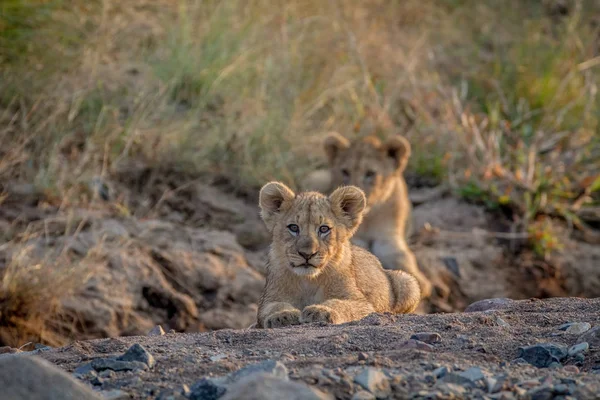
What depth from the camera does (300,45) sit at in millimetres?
13242

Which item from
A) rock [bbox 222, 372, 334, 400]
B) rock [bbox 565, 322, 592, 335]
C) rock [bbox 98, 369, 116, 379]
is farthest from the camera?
rock [bbox 565, 322, 592, 335]

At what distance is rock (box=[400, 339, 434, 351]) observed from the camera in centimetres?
497

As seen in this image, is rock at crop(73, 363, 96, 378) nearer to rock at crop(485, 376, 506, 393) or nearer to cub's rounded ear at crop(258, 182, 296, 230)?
rock at crop(485, 376, 506, 393)

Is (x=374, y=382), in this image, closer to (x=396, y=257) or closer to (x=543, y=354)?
(x=543, y=354)

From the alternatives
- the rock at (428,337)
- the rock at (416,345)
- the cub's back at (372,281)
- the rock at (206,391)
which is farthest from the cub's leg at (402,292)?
the rock at (206,391)

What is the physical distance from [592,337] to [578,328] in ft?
0.95

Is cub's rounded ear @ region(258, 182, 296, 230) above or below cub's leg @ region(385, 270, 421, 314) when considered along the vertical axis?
above

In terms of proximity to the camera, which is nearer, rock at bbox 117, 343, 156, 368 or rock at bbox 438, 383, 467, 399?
rock at bbox 438, 383, 467, 399

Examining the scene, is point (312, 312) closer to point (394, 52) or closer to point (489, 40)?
point (394, 52)

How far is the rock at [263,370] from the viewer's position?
165 inches

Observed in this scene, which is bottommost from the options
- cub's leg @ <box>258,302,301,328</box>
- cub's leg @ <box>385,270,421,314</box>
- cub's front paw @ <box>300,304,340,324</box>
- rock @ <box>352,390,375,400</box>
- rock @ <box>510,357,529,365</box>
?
cub's leg @ <box>385,270,421,314</box>

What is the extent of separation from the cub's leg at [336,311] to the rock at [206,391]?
77.8 inches

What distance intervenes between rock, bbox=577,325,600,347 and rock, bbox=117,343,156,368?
2137 mm

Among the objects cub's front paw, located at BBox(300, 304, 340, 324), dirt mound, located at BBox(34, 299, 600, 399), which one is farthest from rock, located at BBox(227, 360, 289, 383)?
cub's front paw, located at BBox(300, 304, 340, 324)
